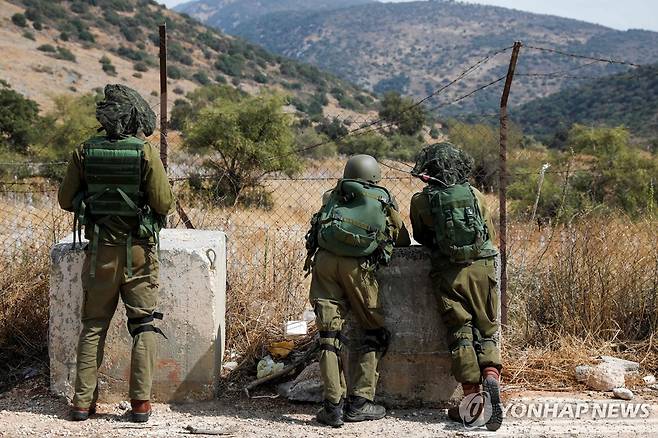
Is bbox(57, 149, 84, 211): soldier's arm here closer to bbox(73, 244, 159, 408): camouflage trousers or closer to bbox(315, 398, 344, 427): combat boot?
bbox(73, 244, 159, 408): camouflage trousers

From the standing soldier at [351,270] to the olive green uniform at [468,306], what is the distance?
0.32 meters

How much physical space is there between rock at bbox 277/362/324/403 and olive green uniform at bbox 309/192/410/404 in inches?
14.4

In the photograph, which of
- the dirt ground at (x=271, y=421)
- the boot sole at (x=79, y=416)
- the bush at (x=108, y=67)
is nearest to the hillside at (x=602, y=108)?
the bush at (x=108, y=67)

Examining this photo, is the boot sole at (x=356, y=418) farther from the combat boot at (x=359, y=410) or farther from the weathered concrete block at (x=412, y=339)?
the weathered concrete block at (x=412, y=339)

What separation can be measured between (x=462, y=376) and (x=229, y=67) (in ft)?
167

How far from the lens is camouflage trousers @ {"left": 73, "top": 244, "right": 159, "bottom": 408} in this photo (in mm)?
4289

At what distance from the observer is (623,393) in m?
4.94

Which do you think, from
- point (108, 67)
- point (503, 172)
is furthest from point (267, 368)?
point (108, 67)

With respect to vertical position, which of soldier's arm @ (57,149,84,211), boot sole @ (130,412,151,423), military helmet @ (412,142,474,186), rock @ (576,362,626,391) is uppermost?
military helmet @ (412,142,474,186)

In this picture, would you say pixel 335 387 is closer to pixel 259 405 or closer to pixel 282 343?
pixel 259 405

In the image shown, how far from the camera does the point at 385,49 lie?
479ft

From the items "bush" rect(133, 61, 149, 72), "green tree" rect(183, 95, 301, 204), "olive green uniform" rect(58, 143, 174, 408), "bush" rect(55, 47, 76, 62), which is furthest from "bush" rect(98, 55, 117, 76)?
"olive green uniform" rect(58, 143, 174, 408)

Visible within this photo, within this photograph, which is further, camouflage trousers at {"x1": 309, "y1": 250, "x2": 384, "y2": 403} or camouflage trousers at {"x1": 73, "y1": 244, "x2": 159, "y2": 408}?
camouflage trousers at {"x1": 309, "y1": 250, "x2": 384, "y2": 403}

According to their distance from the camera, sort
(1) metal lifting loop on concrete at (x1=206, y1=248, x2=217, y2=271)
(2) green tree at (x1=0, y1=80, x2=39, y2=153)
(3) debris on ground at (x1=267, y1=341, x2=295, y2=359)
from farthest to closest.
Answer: (2) green tree at (x1=0, y1=80, x2=39, y2=153), (3) debris on ground at (x1=267, y1=341, x2=295, y2=359), (1) metal lifting loop on concrete at (x1=206, y1=248, x2=217, y2=271)
